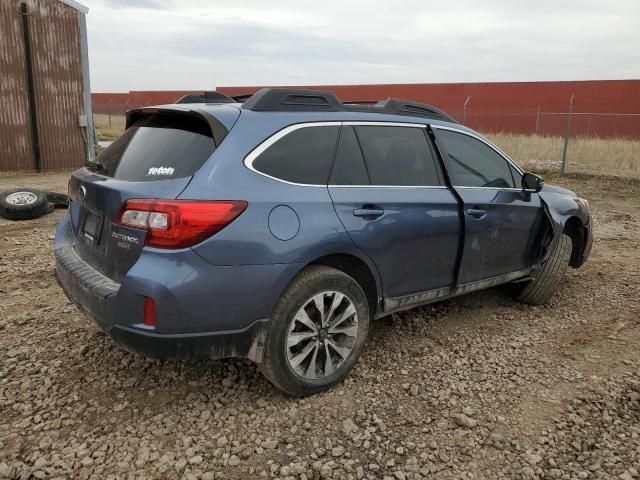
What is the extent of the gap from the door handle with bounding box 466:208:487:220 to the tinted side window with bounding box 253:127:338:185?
1.20 m

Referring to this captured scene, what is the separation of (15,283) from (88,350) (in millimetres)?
1878

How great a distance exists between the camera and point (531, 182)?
432 cm

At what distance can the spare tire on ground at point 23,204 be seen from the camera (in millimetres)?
7363

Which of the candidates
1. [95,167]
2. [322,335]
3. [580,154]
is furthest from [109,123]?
[322,335]

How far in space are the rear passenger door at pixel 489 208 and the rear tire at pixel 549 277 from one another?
0.23m

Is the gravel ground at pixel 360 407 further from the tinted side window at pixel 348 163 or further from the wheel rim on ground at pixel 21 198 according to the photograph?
the wheel rim on ground at pixel 21 198

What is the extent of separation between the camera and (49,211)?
782 cm

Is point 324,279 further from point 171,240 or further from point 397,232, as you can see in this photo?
point 171,240

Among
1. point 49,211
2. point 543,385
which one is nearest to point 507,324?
point 543,385

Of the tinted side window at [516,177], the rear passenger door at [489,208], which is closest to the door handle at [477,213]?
the rear passenger door at [489,208]

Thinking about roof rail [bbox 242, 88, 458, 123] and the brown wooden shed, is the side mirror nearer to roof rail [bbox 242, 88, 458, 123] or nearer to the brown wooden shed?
roof rail [bbox 242, 88, 458, 123]

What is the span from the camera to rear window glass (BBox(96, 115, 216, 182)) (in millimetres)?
2721

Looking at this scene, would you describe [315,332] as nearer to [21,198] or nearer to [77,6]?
[21,198]

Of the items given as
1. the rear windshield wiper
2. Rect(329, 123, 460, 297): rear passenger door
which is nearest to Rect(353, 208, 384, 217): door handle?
Rect(329, 123, 460, 297): rear passenger door
